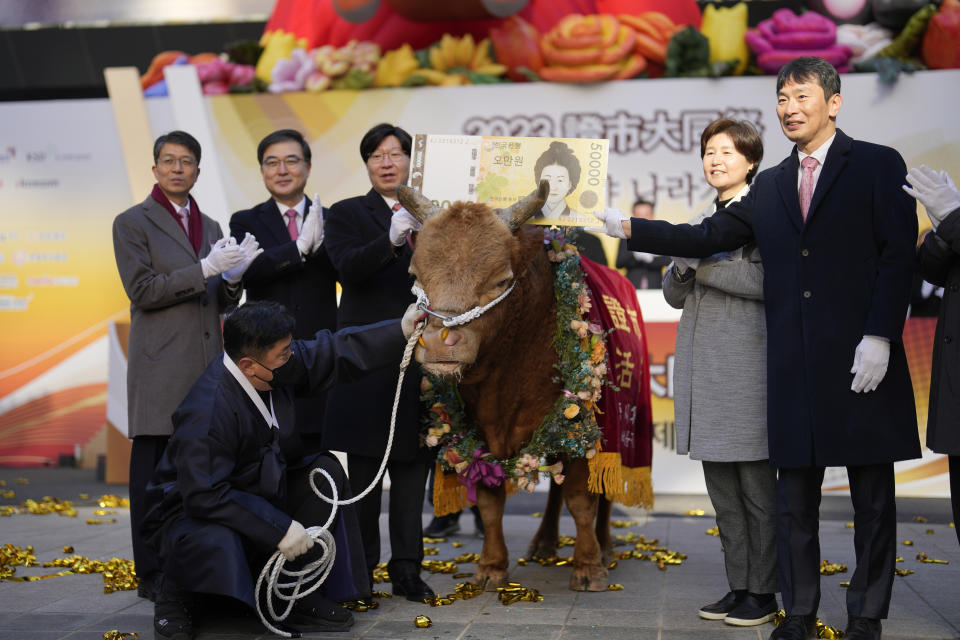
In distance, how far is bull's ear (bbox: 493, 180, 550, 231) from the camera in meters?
4.27

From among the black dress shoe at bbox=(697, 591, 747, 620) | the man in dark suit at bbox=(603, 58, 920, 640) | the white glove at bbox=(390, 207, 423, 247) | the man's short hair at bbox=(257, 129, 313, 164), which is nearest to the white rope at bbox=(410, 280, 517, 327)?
the white glove at bbox=(390, 207, 423, 247)

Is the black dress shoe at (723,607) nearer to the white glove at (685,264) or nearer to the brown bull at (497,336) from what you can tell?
the brown bull at (497,336)

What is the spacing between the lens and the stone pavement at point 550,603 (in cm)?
398

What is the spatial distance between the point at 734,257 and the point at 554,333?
902 mm

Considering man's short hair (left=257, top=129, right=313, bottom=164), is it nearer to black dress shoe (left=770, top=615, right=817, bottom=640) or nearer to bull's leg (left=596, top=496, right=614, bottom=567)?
bull's leg (left=596, top=496, right=614, bottom=567)

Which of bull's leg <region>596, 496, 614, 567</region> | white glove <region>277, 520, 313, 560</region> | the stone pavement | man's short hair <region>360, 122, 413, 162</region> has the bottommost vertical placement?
the stone pavement

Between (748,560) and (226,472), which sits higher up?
(226,472)

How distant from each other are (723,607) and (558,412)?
42.7 inches

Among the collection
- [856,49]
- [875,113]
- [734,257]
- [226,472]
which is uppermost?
[856,49]

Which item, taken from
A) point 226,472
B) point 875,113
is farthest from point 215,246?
point 875,113

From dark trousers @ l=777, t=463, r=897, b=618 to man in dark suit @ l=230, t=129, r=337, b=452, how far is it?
7.29 feet

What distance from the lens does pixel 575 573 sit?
4.75m

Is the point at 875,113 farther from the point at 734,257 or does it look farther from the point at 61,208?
the point at 61,208

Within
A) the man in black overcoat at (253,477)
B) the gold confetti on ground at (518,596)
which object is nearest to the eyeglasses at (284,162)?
the man in black overcoat at (253,477)
